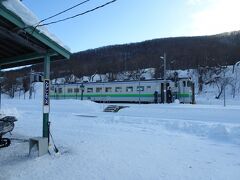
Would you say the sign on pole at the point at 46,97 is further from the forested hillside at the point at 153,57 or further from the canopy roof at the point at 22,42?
the forested hillside at the point at 153,57

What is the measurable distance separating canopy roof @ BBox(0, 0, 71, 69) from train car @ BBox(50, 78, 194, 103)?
2105 centimetres

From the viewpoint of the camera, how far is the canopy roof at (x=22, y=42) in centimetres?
652

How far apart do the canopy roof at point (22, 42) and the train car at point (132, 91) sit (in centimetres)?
2105

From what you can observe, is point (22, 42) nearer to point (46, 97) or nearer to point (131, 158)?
point (46, 97)

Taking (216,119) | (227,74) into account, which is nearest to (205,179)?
(216,119)

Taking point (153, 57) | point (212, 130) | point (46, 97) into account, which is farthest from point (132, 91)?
point (153, 57)

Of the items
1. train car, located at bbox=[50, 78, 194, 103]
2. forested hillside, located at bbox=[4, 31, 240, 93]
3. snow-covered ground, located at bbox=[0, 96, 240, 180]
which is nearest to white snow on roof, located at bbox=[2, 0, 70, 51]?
snow-covered ground, located at bbox=[0, 96, 240, 180]

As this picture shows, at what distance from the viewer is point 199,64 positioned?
Answer: 65000 mm

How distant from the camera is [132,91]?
3088cm

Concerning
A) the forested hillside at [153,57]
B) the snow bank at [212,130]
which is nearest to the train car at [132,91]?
the snow bank at [212,130]

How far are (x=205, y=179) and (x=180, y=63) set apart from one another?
233ft

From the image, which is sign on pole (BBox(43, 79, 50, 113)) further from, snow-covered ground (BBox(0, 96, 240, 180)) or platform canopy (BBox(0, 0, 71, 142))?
snow-covered ground (BBox(0, 96, 240, 180))

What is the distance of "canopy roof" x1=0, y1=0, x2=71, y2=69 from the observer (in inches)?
257

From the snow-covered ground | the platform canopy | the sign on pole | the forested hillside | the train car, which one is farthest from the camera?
the forested hillside
